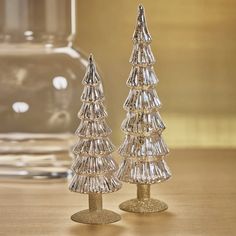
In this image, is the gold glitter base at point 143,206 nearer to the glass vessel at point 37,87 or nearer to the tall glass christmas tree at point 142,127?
the tall glass christmas tree at point 142,127

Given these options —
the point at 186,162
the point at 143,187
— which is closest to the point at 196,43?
the point at 186,162

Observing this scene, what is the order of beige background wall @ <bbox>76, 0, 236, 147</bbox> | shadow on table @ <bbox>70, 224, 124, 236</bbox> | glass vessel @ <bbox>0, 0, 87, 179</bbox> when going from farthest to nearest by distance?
beige background wall @ <bbox>76, 0, 236, 147</bbox> < glass vessel @ <bbox>0, 0, 87, 179</bbox> < shadow on table @ <bbox>70, 224, 124, 236</bbox>

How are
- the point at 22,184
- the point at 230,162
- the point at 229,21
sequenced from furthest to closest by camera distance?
the point at 229,21, the point at 230,162, the point at 22,184

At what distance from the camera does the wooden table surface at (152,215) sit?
707mm

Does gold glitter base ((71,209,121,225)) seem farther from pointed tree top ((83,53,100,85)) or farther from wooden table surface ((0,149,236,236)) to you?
pointed tree top ((83,53,100,85))

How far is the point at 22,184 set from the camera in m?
0.92

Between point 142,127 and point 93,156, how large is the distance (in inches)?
2.6

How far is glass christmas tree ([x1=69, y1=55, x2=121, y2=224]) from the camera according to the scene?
2.39 feet

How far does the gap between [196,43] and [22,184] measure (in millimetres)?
411

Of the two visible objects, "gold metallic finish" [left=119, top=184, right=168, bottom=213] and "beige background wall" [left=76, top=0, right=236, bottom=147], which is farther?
"beige background wall" [left=76, top=0, right=236, bottom=147]

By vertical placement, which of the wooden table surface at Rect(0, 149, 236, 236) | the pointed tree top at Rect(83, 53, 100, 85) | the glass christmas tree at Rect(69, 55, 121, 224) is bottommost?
the wooden table surface at Rect(0, 149, 236, 236)

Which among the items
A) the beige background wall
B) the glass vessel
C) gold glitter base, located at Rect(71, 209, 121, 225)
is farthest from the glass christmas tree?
the beige background wall

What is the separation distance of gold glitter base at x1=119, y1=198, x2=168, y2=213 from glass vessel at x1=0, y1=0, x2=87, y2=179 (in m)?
0.18

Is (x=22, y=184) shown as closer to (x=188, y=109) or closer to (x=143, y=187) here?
(x=143, y=187)
